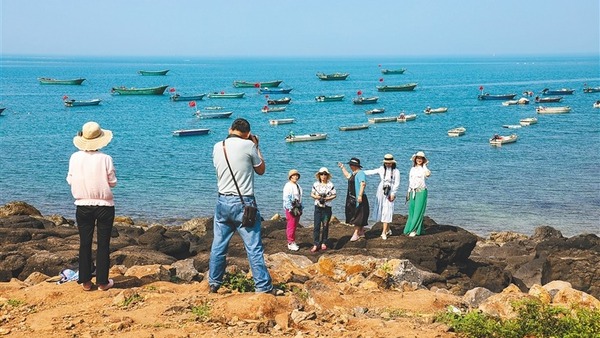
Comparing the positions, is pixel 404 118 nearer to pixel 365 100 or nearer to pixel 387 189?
pixel 365 100

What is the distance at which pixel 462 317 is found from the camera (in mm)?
7992

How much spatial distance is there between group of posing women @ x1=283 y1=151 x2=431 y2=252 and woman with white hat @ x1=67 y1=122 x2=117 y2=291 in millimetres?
5980

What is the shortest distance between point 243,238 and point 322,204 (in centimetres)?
640

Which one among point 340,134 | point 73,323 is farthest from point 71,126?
point 73,323

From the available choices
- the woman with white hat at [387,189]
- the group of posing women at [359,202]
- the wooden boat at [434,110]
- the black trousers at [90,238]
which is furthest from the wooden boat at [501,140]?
the black trousers at [90,238]

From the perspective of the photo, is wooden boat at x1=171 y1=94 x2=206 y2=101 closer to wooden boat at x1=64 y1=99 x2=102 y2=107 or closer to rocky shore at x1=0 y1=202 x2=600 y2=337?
wooden boat at x1=64 y1=99 x2=102 y2=107

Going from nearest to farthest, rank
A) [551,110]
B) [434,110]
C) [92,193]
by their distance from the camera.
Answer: [92,193] < [551,110] < [434,110]

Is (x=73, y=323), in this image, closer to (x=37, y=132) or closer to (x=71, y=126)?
(x=37, y=132)

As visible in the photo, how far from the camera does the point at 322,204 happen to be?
15047 millimetres

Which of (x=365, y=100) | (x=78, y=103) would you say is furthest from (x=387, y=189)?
(x=78, y=103)

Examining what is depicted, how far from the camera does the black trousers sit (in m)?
9.13

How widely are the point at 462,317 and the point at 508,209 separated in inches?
924

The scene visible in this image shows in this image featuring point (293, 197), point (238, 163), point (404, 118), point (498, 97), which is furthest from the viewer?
point (498, 97)

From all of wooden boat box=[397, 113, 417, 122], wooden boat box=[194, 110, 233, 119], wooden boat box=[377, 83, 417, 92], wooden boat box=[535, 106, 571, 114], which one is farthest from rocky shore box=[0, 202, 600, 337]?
wooden boat box=[377, 83, 417, 92]
